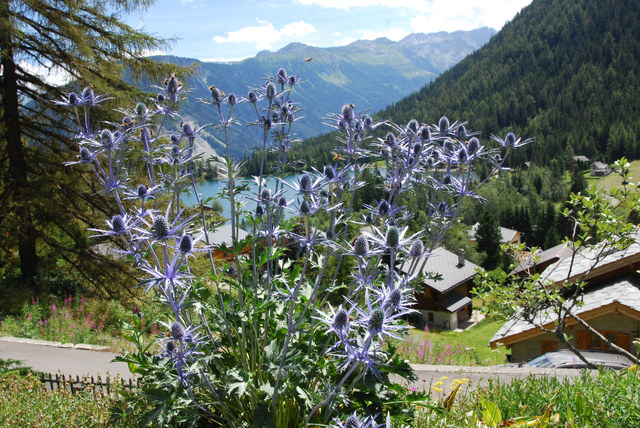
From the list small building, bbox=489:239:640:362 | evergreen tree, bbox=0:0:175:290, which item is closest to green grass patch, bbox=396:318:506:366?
small building, bbox=489:239:640:362

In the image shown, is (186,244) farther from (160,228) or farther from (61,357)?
(61,357)

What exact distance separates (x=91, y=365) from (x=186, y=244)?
7427 mm

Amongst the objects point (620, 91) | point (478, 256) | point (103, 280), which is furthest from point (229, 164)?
point (620, 91)

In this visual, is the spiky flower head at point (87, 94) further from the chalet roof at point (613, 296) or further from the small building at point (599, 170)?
the small building at point (599, 170)

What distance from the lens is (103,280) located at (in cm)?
1429

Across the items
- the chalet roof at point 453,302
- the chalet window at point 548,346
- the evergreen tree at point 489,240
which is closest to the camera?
the chalet window at point 548,346

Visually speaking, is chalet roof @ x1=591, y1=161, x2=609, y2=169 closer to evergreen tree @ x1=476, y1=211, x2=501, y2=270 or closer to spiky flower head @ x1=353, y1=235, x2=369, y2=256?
evergreen tree @ x1=476, y1=211, x2=501, y2=270

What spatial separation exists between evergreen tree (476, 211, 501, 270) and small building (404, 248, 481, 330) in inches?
881

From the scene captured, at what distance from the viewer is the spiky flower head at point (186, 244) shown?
10.5ft

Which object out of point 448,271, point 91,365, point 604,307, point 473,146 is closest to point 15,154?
point 91,365

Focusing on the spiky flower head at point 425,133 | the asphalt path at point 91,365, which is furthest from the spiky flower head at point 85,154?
the asphalt path at point 91,365

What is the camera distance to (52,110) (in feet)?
46.3

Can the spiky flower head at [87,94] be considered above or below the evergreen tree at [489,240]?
above

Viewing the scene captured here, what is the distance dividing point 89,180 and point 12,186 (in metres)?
2.22
